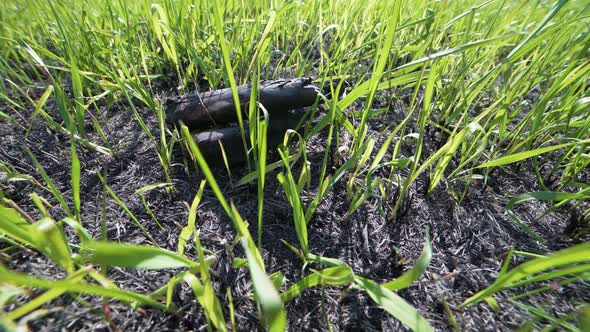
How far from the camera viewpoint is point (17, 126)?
0.90 metres

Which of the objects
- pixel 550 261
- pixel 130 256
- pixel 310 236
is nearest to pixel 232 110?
pixel 310 236

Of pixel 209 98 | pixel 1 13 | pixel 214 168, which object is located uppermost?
pixel 1 13

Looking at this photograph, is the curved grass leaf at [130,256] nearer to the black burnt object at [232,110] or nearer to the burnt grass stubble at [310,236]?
the burnt grass stubble at [310,236]

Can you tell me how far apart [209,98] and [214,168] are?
0.62 ft

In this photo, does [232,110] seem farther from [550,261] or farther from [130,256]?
[550,261]

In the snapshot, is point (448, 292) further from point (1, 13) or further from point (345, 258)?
point (1, 13)

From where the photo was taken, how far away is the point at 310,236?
68 cm

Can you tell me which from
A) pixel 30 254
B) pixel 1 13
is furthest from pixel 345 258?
pixel 1 13

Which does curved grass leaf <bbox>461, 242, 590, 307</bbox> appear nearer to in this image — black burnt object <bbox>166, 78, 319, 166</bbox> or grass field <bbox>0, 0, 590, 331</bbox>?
grass field <bbox>0, 0, 590, 331</bbox>

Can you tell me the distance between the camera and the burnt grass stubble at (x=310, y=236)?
54 centimetres

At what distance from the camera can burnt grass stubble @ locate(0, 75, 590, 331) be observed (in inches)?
21.5

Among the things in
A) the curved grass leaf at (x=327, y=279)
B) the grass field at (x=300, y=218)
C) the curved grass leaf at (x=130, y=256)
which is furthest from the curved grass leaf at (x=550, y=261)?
the curved grass leaf at (x=130, y=256)

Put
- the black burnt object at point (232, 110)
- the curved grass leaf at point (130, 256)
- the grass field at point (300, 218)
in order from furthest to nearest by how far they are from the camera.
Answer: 1. the black burnt object at point (232, 110)
2. the grass field at point (300, 218)
3. the curved grass leaf at point (130, 256)

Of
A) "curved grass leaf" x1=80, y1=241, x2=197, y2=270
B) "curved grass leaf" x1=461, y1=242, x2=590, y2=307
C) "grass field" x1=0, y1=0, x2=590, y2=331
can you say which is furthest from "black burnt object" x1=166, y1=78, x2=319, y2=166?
"curved grass leaf" x1=461, y1=242, x2=590, y2=307
